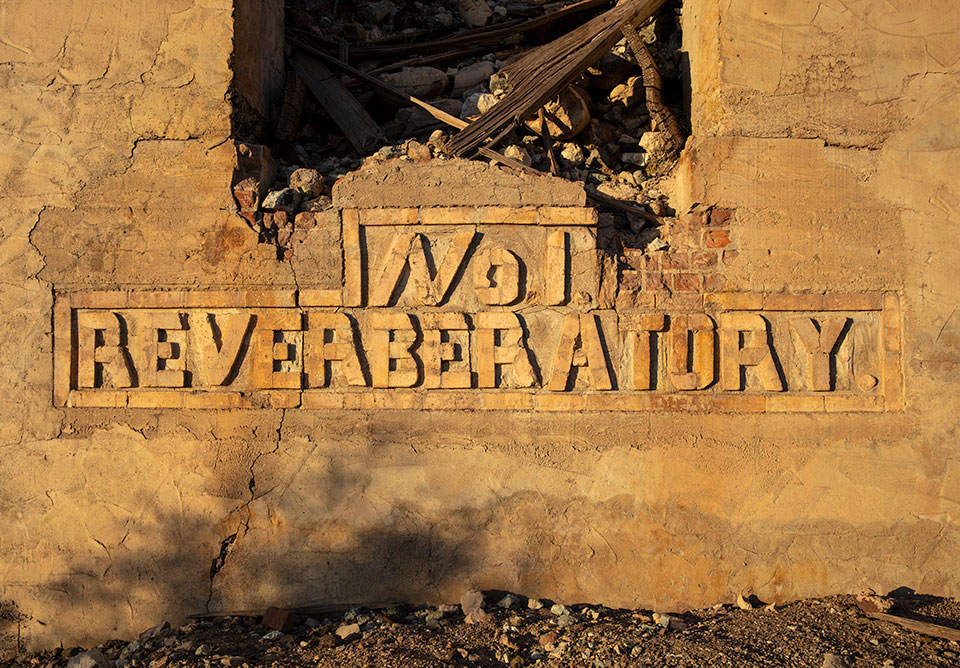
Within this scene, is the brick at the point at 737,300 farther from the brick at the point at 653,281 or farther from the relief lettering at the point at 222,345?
the relief lettering at the point at 222,345

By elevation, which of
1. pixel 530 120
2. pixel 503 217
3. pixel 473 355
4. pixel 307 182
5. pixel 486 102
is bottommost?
pixel 473 355

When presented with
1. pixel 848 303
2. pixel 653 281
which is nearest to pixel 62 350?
pixel 653 281

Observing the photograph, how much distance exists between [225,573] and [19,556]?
985 millimetres

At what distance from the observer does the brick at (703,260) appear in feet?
11.9

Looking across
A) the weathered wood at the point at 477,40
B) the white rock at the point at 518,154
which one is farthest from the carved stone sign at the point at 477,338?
the weathered wood at the point at 477,40

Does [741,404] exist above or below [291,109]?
below

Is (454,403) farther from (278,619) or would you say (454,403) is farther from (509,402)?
(278,619)

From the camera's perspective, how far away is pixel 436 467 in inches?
140

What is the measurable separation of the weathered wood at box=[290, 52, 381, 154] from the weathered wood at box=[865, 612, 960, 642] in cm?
347

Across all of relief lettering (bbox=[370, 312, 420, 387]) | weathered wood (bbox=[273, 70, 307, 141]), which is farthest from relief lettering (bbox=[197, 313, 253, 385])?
weathered wood (bbox=[273, 70, 307, 141])

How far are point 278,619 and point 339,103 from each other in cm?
285

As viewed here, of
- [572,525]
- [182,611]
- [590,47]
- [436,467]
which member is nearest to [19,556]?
[182,611]

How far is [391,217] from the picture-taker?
3633 millimetres

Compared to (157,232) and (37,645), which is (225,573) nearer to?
(37,645)
